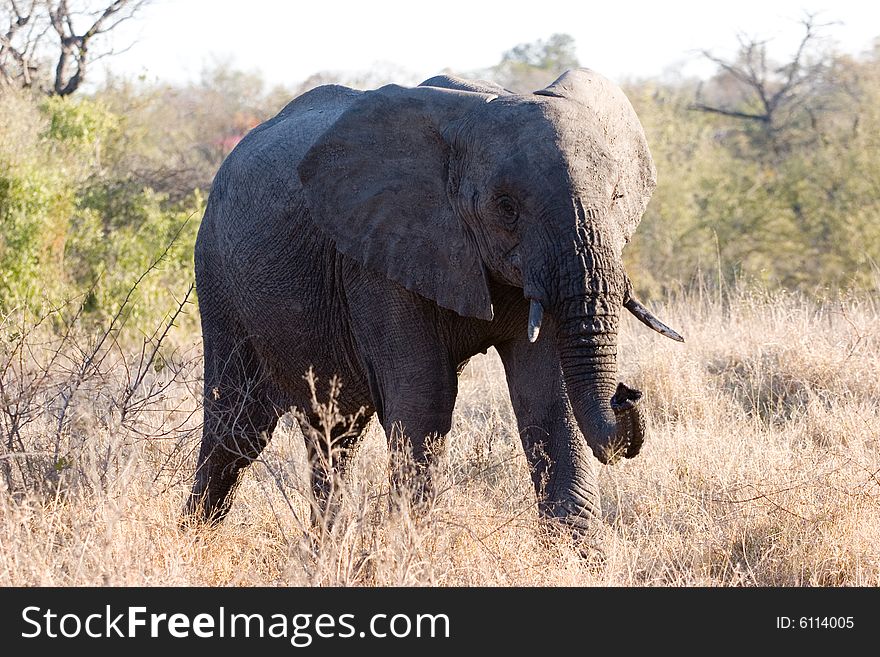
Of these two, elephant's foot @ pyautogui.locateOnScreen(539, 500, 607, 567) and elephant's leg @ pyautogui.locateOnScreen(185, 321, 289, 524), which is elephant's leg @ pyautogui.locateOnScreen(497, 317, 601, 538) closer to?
elephant's foot @ pyautogui.locateOnScreen(539, 500, 607, 567)

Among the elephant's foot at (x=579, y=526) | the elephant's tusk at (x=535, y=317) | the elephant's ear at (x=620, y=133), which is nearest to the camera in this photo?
the elephant's tusk at (x=535, y=317)

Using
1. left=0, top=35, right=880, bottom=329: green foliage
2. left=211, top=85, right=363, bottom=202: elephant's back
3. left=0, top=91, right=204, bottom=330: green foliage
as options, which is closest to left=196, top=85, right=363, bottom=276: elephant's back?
left=211, top=85, right=363, bottom=202: elephant's back

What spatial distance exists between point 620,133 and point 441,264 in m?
0.79

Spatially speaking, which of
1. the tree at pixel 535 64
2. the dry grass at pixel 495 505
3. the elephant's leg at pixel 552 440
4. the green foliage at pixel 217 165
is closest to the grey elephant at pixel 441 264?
the elephant's leg at pixel 552 440

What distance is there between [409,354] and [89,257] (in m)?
10.1

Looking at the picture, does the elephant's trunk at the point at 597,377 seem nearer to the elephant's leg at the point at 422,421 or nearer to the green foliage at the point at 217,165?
the elephant's leg at the point at 422,421

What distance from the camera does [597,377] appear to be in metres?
4.21

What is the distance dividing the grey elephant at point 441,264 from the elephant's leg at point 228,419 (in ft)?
0.05

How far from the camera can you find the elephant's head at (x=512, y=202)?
414 centimetres

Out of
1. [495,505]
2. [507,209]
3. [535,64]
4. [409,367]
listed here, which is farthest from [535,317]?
[535,64]

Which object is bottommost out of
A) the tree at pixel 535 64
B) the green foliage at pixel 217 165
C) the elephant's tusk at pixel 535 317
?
the elephant's tusk at pixel 535 317

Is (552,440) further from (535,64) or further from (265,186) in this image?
(535,64)

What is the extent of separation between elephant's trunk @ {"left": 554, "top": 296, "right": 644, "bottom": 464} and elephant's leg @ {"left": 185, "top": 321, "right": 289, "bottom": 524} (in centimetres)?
214

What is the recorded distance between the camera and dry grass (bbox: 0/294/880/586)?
4254 millimetres
